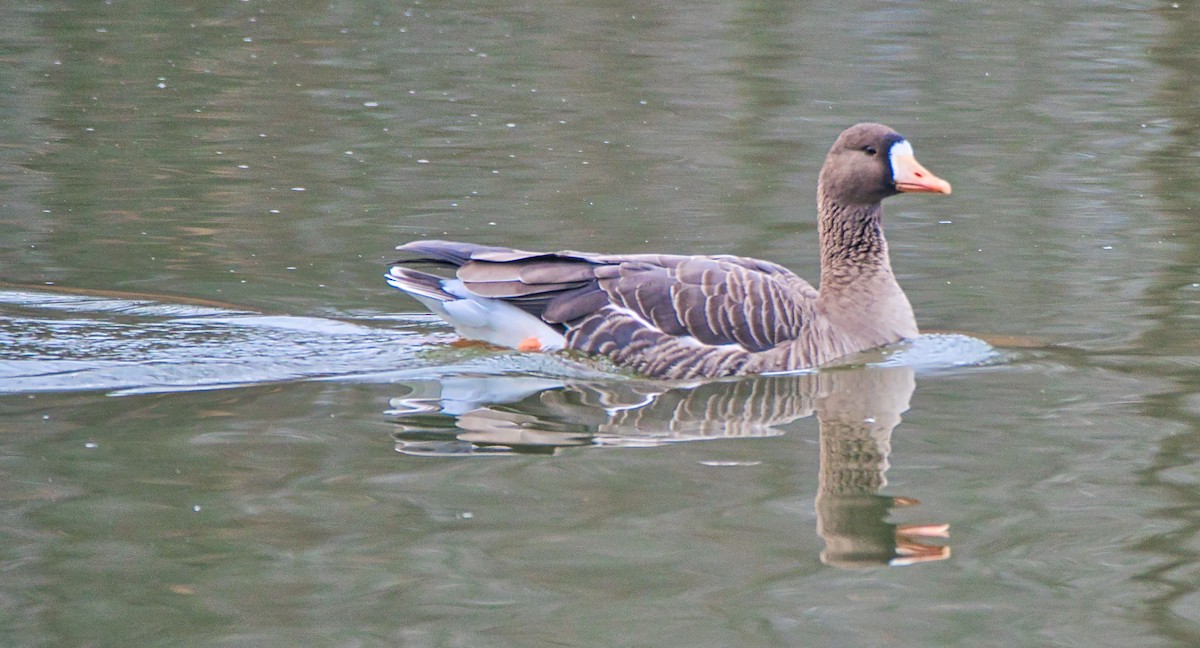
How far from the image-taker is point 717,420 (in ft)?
25.7

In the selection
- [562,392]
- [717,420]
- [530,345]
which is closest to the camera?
[717,420]

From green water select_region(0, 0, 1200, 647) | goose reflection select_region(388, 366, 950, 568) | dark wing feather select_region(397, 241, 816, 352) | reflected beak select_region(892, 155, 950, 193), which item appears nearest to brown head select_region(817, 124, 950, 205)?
reflected beak select_region(892, 155, 950, 193)

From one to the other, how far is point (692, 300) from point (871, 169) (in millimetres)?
1397

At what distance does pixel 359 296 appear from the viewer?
10.4 metres

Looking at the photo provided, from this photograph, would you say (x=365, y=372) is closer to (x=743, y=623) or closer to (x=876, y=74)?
(x=743, y=623)

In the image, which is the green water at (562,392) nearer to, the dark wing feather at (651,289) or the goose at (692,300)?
the goose at (692,300)

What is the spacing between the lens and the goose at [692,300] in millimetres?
8727

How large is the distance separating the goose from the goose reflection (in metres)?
0.21

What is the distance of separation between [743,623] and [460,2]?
68.7 feet

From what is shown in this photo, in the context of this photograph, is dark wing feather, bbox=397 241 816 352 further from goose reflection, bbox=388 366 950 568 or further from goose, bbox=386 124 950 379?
goose reflection, bbox=388 366 950 568

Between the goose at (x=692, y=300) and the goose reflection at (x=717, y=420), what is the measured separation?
Result: 21cm

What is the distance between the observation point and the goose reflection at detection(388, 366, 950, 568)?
247 inches

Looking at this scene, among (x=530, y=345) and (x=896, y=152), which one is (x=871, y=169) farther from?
(x=530, y=345)

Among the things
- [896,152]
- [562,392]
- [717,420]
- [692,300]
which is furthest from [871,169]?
[562,392]
